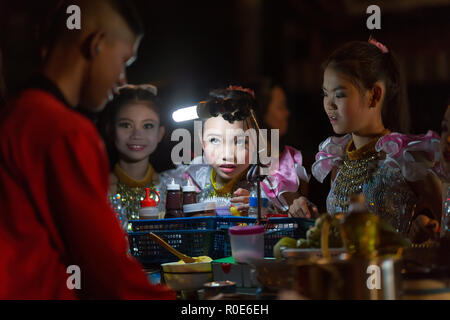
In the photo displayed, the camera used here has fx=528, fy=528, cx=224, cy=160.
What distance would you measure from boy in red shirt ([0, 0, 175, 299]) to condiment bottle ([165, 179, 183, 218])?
42.0 inches

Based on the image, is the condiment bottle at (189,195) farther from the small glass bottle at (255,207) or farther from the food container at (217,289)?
the food container at (217,289)

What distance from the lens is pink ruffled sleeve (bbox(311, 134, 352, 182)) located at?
2.60 metres

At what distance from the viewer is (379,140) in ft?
7.59

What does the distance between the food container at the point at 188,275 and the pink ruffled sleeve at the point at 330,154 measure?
88 centimetres

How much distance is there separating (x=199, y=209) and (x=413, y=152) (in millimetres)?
1019

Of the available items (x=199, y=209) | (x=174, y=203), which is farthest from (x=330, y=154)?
(x=174, y=203)

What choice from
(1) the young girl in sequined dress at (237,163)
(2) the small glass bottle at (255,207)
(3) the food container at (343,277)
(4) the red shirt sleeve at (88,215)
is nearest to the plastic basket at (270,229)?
(2) the small glass bottle at (255,207)

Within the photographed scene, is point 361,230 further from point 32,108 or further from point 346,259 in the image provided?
point 32,108

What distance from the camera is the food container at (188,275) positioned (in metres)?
2.05

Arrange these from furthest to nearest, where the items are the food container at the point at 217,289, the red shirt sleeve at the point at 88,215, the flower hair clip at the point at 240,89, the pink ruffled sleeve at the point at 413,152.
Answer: the flower hair clip at the point at 240,89 → the pink ruffled sleeve at the point at 413,152 → the food container at the point at 217,289 → the red shirt sleeve at the point at 88,215

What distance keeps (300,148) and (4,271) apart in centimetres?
195

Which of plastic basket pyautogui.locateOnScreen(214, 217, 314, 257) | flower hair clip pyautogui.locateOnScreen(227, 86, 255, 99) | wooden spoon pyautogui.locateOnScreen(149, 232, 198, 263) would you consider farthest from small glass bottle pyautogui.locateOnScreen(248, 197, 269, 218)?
flower hair clip pyautogui.locateOnScreen(227, 86, 255, 99)
